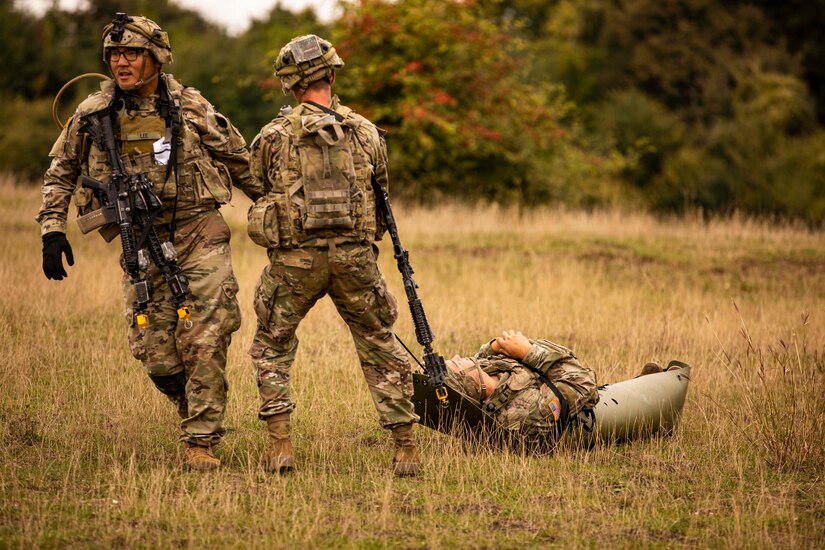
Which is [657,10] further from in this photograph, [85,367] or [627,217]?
[85,367]

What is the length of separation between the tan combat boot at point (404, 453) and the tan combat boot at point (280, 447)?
571 millimetres

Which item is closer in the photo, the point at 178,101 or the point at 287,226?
the point at 287,226

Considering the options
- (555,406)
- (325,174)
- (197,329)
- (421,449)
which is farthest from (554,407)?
(197,329)

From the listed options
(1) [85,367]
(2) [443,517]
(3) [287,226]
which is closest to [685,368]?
(2) [443,517]

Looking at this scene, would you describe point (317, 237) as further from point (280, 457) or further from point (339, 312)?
point (280, 457)

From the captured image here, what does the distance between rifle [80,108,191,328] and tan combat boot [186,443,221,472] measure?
2.33 feet

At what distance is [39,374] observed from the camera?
747cm

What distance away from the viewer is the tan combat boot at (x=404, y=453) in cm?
551

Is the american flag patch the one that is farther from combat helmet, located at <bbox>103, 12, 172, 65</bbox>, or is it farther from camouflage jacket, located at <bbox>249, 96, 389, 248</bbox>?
combat helmet, located at <bbox>103, 12, 172, 65</bbox>

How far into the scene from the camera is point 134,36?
17.9ft

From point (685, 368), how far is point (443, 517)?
2.47 meters

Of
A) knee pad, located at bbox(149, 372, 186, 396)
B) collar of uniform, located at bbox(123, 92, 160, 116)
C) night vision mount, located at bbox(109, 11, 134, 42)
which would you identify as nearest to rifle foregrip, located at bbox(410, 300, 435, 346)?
knee pad, located at bbox(149, 372, 186, 396)

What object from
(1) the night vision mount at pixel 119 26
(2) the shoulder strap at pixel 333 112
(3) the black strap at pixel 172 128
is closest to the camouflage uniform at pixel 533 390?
(2) the shoulder strap at pixel 333 112

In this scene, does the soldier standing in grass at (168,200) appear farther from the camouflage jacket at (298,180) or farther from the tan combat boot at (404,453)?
the tan combat boot at (404,453)
